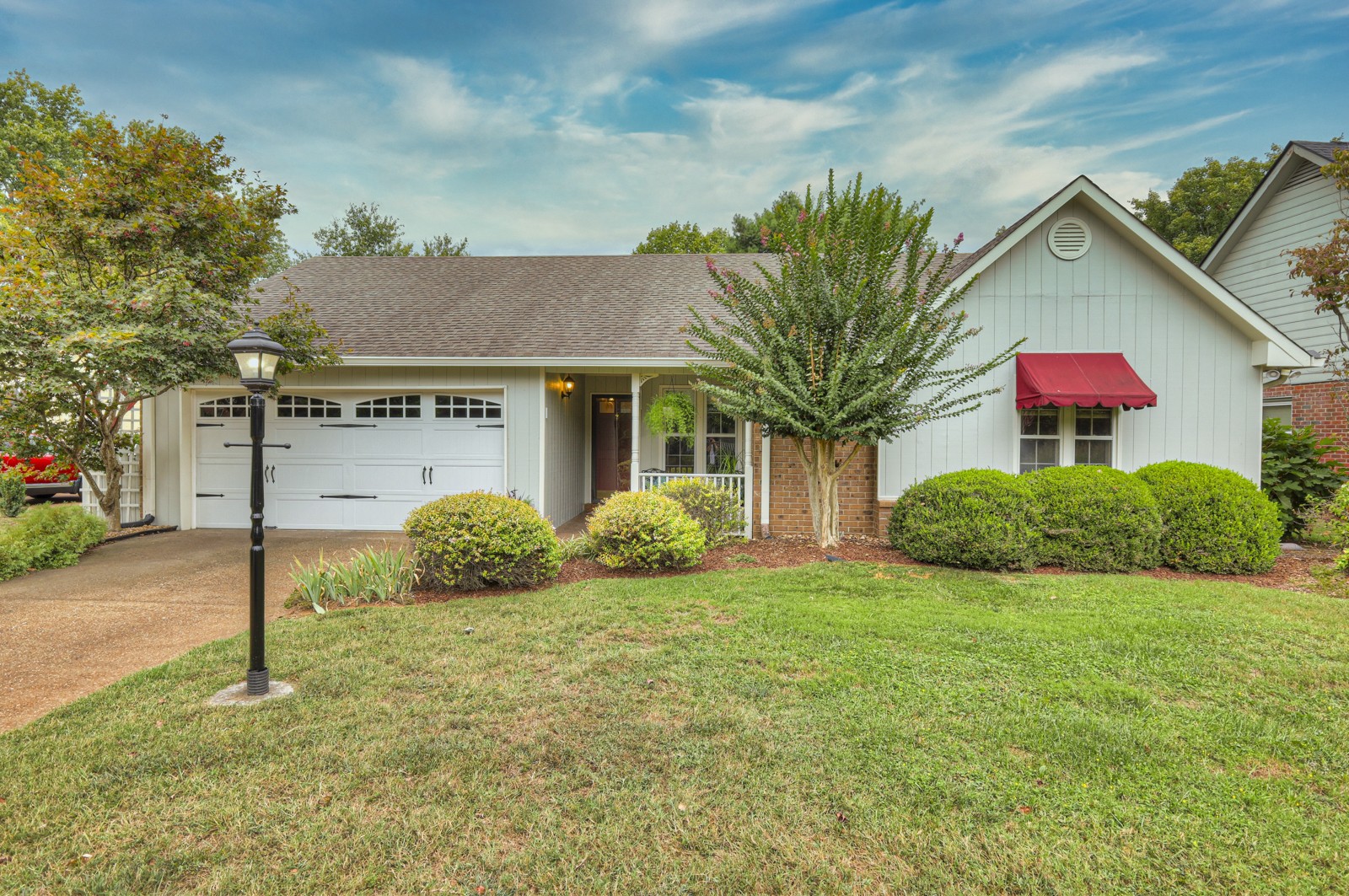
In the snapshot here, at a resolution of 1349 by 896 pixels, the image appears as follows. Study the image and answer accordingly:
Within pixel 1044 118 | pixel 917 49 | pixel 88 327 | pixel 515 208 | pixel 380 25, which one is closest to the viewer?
pixel 88 327

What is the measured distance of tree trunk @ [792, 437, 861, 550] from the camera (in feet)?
26.9

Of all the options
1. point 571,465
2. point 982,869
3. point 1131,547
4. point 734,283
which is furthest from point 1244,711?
point 571,465

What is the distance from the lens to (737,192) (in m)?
20.0

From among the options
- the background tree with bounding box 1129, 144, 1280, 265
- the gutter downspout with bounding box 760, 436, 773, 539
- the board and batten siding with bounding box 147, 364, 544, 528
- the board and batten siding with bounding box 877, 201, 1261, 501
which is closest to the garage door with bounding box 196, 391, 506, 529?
the board and batten siding with bounding box 147, 364, 544, 528

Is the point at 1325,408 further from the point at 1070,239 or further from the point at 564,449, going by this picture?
the point at 564,449

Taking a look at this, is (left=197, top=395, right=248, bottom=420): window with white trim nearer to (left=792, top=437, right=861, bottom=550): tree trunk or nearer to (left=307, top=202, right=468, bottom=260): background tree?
(left=792, top=437, right=861, bottom=550): tree trunk

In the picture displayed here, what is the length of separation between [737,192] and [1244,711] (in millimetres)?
19280

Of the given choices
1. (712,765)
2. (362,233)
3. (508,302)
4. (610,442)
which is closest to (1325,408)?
(610,442)

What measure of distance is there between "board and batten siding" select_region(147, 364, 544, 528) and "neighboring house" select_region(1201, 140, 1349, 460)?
1335 cm

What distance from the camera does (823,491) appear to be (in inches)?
328

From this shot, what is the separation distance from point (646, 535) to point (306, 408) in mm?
6880

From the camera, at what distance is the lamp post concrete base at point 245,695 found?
3727mm

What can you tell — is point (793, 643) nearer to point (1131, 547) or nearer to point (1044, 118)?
point (1131, 547)

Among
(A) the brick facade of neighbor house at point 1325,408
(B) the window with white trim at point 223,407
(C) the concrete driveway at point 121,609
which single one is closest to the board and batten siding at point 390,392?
(B) the window with white trim at point 223,407
